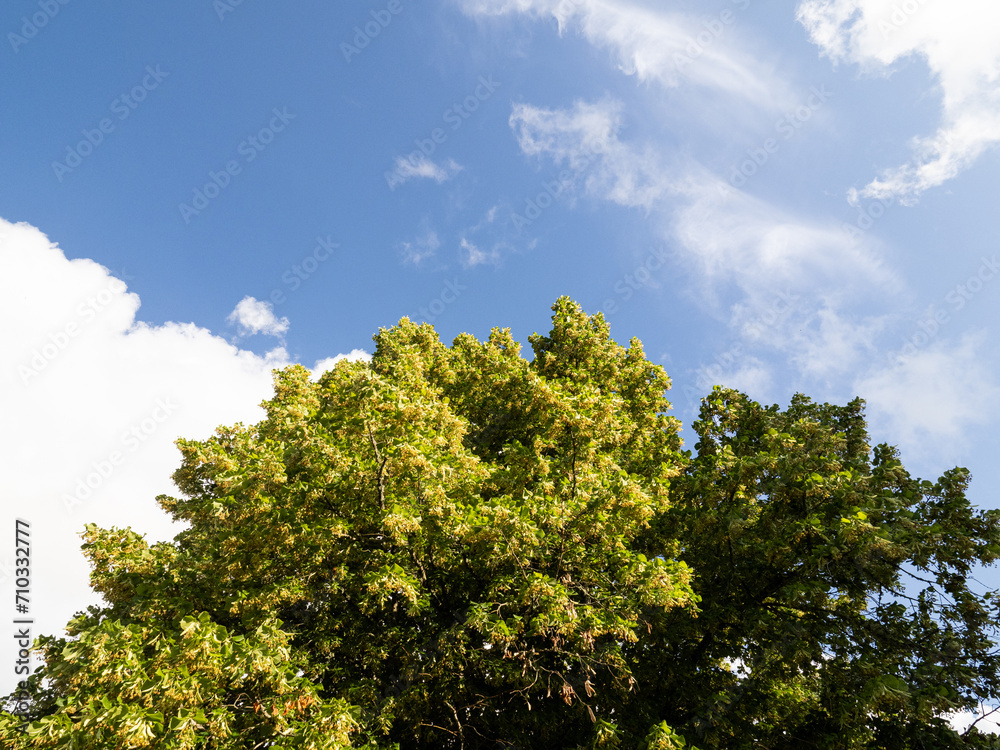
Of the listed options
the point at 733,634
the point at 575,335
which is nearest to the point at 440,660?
the point at 733,634

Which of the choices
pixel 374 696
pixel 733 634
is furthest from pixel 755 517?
pixel 374 696

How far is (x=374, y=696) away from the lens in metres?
8.42

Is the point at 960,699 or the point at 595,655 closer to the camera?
the point at 960,699

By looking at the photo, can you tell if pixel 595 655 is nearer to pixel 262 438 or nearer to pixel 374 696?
pixel 374 696

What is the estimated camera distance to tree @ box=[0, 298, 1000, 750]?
785 cm

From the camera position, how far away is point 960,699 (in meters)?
7.68

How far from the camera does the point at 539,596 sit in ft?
25.9

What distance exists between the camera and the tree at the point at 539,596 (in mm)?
7852

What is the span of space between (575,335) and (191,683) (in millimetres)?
11756

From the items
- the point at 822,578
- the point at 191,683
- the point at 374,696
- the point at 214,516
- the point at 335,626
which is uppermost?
the point at 822,578

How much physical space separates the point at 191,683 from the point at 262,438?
283 inches

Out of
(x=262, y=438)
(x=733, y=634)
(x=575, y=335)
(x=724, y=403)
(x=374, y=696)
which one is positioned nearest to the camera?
(x=374, y=696)

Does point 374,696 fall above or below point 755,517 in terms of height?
below

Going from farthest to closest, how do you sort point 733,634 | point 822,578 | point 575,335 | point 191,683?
point 575,335 < point 733,634 < point 822,578 < point 191,683
